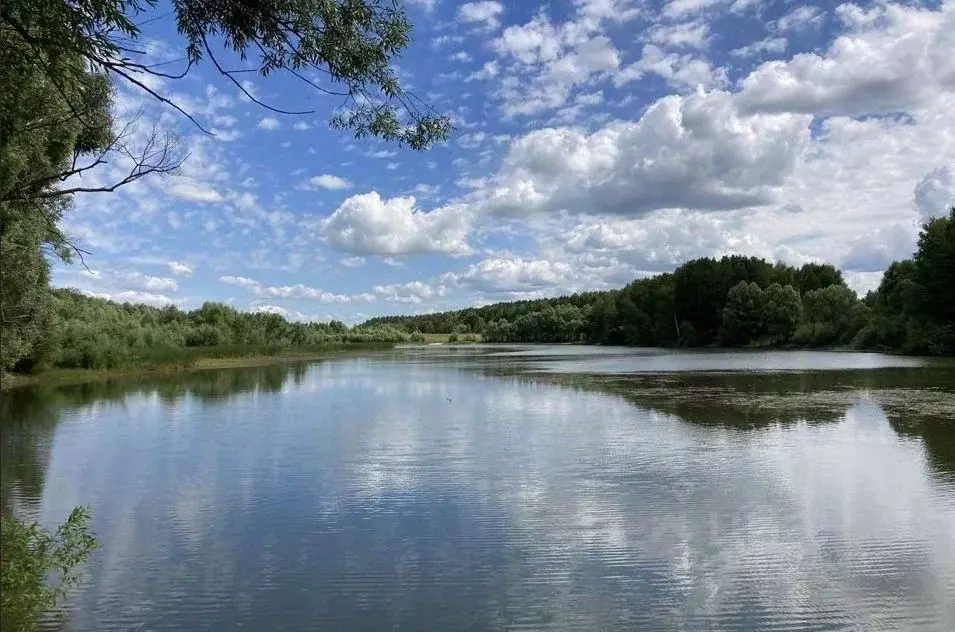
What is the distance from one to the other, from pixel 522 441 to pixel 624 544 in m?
6.90

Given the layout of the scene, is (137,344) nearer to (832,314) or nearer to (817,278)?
(832,314)

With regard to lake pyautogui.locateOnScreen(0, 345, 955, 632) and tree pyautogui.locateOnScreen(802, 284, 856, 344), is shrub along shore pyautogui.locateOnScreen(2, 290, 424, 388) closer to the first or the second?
lake pyautogui.locateOnScreen(0, 345, 955, 632)

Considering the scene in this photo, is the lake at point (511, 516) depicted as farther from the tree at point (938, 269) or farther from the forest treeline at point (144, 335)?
the tree at point (938, 269)

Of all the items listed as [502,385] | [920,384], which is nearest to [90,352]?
[502,385]

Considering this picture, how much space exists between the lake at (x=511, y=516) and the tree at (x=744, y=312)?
207ft

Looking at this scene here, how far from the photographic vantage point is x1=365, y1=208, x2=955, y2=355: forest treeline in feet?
157

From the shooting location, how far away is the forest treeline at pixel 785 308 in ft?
157

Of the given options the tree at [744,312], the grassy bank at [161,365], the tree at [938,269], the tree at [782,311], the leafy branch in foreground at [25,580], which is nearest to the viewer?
the leafy branch in foreground at [25,580]

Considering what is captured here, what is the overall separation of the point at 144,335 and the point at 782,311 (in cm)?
6290

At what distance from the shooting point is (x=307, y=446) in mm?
14242

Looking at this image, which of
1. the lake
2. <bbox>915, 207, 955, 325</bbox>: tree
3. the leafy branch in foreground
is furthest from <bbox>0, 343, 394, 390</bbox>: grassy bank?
<bbox>915, 207, 955, 325</bbox>: tree


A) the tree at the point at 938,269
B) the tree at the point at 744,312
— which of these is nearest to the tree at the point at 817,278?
the tree at the point at 744,312

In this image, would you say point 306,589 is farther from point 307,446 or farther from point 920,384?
point 920,384

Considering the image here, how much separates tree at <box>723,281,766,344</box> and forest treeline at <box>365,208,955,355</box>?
112 mm
